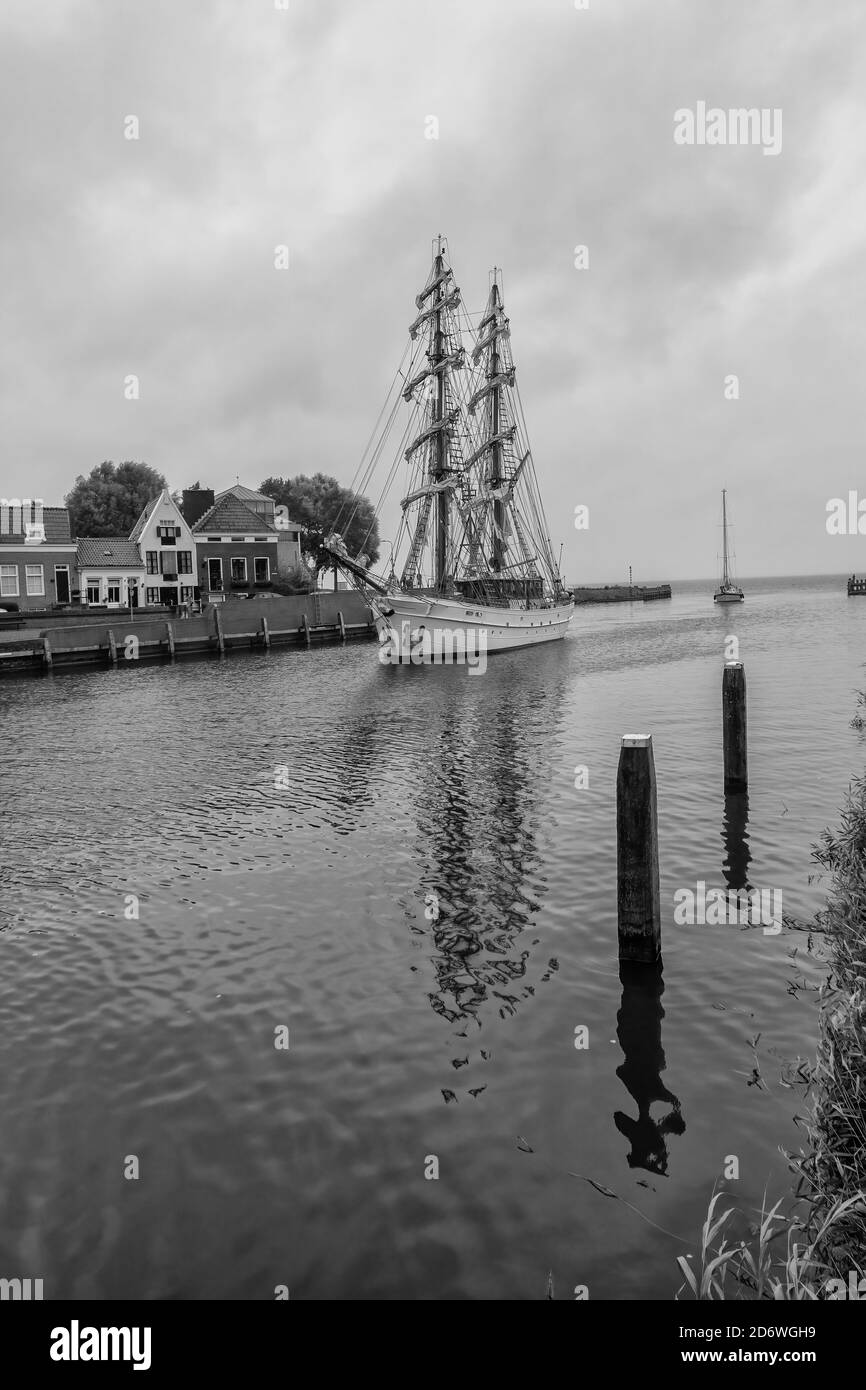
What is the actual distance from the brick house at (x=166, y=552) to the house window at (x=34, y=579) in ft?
38.1

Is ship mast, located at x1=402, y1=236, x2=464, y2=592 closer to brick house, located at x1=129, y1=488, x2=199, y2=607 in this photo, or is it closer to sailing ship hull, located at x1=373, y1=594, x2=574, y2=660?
sailing ship hull, located at x1=373, y1=594, x2=574, y2=660

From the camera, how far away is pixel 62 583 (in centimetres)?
6425

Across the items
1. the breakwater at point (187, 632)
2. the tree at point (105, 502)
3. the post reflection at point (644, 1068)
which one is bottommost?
the post reflection at point (644, 1068)

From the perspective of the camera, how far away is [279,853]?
14.7m

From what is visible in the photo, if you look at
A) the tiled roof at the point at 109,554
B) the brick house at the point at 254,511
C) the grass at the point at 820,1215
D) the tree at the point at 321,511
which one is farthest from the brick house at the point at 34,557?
the grass at the point at 820,1215

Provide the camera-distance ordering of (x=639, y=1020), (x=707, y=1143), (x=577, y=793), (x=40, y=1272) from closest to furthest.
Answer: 1. (x=40, y=1272)
2. (x=707, y=1143)
3. (x=639, y=1020)
4. (x=577, y=793)

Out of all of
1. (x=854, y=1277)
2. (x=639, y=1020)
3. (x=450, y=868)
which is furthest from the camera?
(x=450, y=868)

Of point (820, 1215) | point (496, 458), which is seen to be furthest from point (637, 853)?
point (496, 458)

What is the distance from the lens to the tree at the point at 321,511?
10006cm

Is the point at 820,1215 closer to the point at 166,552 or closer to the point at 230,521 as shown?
the point at 166,552

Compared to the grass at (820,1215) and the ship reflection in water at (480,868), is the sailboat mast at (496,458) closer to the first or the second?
the ship reflection in water at (480,868)
